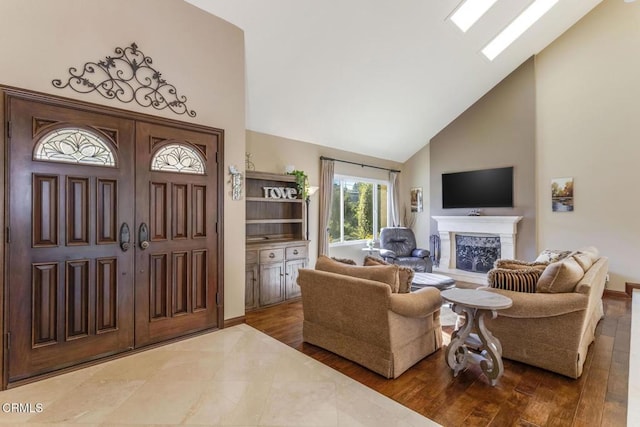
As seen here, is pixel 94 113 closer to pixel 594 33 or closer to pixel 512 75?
pixel 512 75

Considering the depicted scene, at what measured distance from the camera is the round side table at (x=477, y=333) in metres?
2.42

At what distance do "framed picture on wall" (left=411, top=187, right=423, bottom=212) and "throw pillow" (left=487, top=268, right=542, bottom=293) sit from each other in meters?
4.58

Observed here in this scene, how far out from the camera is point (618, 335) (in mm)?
3385

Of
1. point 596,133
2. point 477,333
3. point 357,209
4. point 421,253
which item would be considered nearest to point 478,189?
point 421,253

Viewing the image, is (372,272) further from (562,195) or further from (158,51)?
(562,195)

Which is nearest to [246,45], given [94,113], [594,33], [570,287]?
[94,113]

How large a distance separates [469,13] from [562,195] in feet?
11.7

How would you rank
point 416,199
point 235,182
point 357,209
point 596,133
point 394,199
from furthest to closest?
point 416,199
point 394,199
point 357,209
point 596,133
point 235,182

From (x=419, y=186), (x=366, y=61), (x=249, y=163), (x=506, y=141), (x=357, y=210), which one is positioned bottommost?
(x=357, y=210)

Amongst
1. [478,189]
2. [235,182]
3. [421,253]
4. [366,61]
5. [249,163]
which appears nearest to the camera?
[235,182]

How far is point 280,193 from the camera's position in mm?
5027

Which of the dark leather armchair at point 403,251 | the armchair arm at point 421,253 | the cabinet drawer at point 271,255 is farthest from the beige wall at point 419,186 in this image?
the cabinet drawer at point 271,255

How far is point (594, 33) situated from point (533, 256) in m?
3.99

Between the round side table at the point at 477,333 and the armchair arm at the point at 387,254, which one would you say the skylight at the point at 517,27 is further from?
the round side table at the point at 477,333
